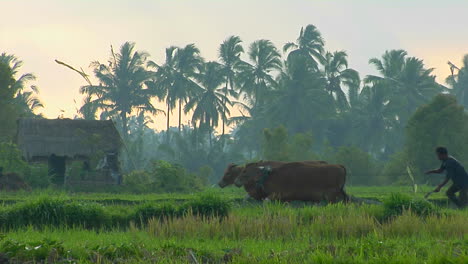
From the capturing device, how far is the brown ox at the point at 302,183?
16.2 m

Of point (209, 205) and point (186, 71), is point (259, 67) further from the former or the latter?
point (209, 205)

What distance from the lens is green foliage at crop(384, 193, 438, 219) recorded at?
13.3 meters

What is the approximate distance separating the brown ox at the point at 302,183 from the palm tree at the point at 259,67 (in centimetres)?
4034

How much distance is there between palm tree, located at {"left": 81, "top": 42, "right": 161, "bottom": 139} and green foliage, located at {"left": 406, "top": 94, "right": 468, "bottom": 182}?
25996mm

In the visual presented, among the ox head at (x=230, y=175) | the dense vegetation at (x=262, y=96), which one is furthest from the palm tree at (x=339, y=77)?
the ox head at (x=230, y=175)

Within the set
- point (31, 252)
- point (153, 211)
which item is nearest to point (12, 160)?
point (153, 211)

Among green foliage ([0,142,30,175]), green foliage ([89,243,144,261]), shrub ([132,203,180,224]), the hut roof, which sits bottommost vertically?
green foliage ([89,243,144,261])

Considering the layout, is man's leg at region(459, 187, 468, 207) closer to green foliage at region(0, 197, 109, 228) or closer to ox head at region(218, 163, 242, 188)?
ox head at region(218, 163, 242, 188)

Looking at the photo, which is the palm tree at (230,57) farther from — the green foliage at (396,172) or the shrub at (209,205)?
the shrub at (209,205)

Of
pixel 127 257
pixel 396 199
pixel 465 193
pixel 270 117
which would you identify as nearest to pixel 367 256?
pixel 127 257

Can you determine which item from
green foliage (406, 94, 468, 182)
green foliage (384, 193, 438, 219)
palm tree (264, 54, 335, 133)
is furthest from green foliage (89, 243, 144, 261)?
palm tree (264, 54, 335, 133)

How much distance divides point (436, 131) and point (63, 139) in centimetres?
1635

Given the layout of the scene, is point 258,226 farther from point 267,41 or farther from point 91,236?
point 267,41

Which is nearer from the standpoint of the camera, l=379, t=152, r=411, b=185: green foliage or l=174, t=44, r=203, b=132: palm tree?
l=379, t=152, r=411, b=185: green foliage
